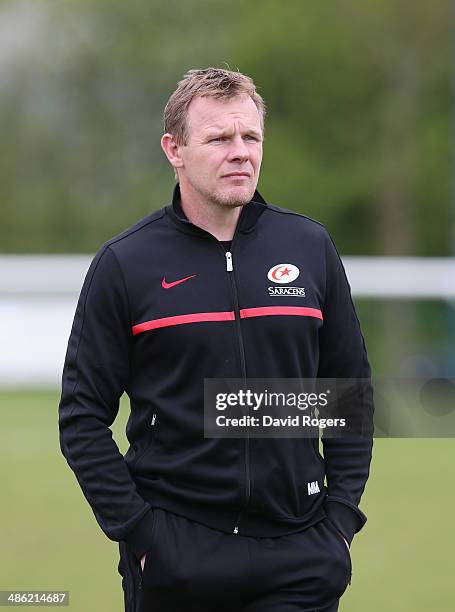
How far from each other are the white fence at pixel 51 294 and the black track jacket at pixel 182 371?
977 centimetres

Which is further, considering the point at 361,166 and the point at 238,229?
the point at 361,166

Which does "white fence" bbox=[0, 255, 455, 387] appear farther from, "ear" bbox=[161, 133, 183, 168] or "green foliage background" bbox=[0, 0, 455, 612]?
"ear" bbox=[161, 133, 183, 168]

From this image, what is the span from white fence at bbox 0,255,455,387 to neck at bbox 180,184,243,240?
9721 mm

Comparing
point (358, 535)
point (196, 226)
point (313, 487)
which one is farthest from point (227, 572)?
point (358, 535)

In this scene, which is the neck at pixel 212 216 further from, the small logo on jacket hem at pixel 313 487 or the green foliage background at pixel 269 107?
the green foliage background at pixel 269 107

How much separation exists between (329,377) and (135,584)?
841 mm

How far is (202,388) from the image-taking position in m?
3.47

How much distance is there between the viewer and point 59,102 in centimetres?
→ 2658

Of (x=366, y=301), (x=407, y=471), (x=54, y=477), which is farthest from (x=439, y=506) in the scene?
(x=366, y=301)

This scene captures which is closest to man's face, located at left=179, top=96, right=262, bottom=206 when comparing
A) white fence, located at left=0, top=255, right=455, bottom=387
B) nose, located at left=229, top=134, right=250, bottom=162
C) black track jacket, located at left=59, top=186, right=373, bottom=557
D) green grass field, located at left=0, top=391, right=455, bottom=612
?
nose, located at left=229, top=134, right=250, bottom=162

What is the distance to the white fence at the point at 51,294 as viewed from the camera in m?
13.4

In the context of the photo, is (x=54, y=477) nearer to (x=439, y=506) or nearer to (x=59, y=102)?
(x=439, y=506)

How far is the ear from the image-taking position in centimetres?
368

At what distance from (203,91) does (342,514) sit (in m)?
1.30
